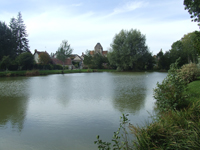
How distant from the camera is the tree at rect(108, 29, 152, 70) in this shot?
→ 48.0m

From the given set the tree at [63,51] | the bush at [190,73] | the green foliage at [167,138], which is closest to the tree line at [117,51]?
the tree at [63,51]

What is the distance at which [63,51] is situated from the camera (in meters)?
50.2

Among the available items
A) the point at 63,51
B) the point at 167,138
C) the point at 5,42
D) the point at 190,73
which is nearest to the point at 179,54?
the point at 63,51

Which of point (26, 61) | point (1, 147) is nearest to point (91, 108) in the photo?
point (1, 147)

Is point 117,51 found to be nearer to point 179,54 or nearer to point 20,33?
point 179,54

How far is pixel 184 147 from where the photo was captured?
3.09 meters

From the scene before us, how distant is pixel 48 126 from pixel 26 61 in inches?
1412

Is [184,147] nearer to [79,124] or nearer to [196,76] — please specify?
[79,124]

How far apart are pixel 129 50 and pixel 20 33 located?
30964 mm

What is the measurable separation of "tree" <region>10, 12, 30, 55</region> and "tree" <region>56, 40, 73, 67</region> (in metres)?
11.1

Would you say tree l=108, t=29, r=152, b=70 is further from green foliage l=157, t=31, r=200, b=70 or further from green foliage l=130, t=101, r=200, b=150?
green foliage l=130, t=101, r=200, b=150

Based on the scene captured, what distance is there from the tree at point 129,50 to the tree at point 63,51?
11.3 meters

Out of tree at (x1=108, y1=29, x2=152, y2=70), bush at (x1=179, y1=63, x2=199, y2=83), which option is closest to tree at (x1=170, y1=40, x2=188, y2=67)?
tree at (x1=108, y1=29, x2=152, y2=70)

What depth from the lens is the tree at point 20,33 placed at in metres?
51.8
